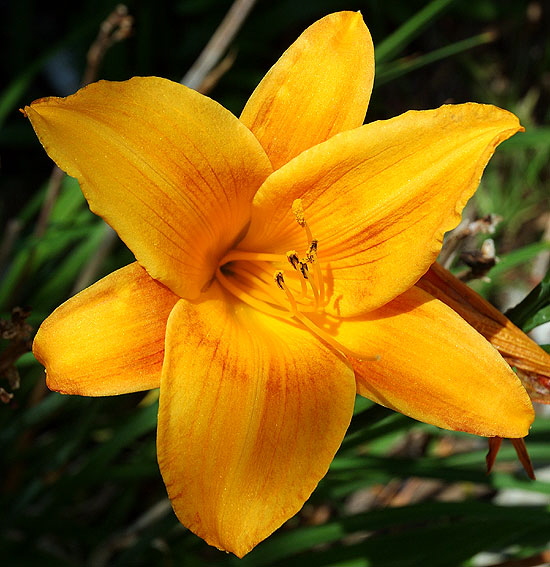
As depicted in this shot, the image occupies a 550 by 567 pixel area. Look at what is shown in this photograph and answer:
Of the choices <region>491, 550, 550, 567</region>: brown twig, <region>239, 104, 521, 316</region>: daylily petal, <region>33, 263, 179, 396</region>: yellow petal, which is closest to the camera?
<region>33, 263, 179, 396</region>: yellow petal

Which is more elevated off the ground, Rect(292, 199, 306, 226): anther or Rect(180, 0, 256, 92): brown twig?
Rect(180, 0, 256, 92): brown twig

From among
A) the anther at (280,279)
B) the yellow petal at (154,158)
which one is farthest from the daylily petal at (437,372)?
the yellow petal at (154,158)

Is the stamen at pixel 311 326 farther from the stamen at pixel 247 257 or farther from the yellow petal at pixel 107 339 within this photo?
the yellow petal at pixel 107 339

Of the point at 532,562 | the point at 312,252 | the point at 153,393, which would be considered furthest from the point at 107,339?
the point at 532,562

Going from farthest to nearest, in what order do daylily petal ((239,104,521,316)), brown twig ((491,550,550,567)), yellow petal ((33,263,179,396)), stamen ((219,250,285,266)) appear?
brown twig ((491,550,550,567)), stamen ((219,250,285,266)), daylily petal ((239,104,521,316)), yellow petal ((33,263,179,396))

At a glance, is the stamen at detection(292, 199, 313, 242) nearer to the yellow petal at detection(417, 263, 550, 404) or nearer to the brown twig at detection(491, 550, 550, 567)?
the yellow petal at detection(417, 263, 550, 404)

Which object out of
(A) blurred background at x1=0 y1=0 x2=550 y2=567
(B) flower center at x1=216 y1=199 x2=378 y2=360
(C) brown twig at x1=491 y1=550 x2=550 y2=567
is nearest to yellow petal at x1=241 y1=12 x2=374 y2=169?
(B) flower center at x1=216 y1=199 x2=378 y2=360
